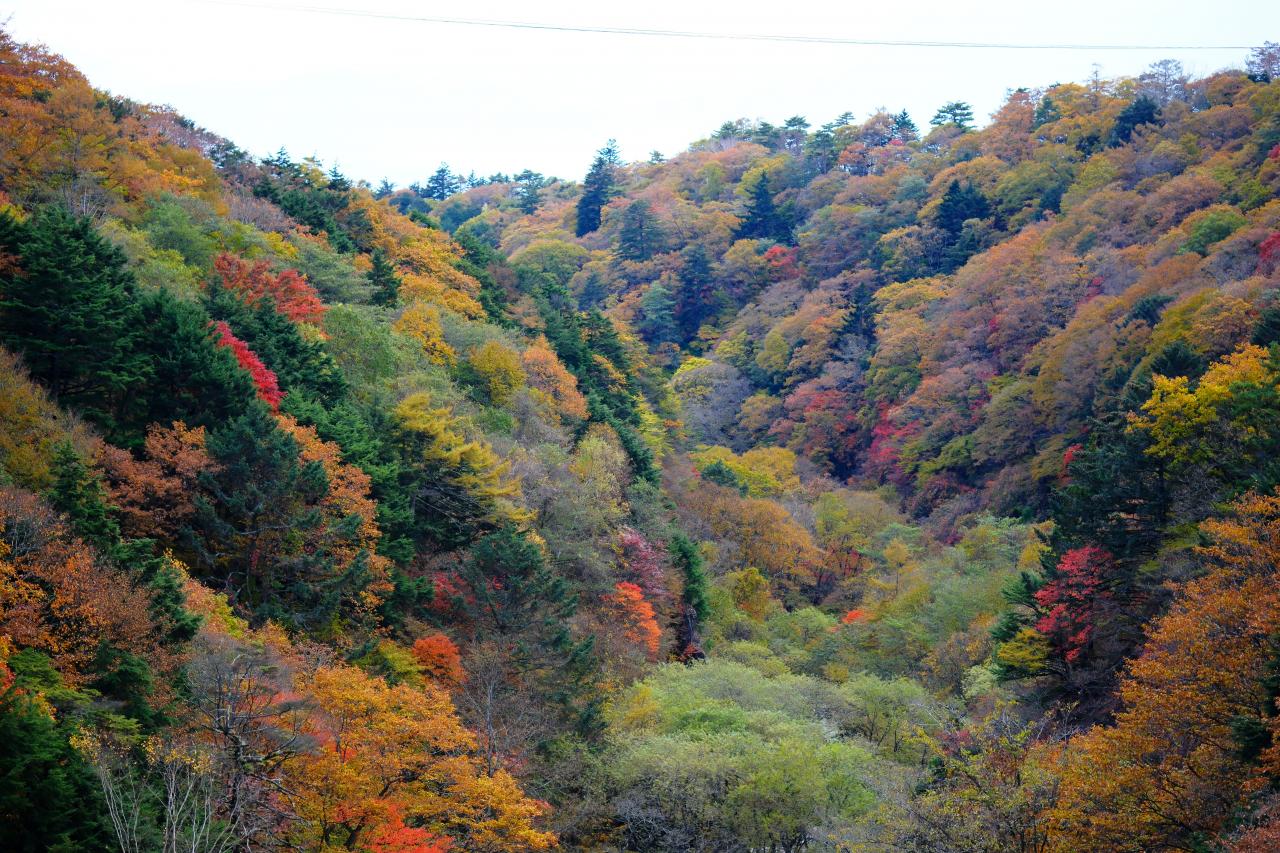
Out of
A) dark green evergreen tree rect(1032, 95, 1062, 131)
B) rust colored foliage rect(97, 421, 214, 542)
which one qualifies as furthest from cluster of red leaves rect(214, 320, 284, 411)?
dark green evergreen tree rect(1032, 95, 1062, 131)

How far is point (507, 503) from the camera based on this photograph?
106ft

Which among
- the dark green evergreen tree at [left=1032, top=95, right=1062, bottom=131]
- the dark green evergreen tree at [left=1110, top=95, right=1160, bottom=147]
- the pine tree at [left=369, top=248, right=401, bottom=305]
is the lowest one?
the pine tree at [left=369, top=248, right=401, bottom=305]

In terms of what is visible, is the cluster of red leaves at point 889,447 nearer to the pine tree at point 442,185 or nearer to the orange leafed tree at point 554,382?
the orange leafed tree at point 554,382

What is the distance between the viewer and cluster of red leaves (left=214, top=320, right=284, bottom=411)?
27891 millimetres

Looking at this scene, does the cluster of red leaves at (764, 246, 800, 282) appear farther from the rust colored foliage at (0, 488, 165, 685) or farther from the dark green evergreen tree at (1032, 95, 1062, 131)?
the rust colored foliage at (0, 488, 165, 685)

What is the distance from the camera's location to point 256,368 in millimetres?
28484

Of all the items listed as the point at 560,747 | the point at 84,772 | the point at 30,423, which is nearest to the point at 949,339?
the point at 560,747

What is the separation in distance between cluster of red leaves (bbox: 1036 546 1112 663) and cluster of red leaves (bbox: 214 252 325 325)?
24869 mm

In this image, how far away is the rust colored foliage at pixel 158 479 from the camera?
22.3m

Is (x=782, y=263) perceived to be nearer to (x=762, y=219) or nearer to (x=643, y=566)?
(x=762, y=219)

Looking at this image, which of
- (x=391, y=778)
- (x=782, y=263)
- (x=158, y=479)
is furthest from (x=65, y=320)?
(x=782, y=263)

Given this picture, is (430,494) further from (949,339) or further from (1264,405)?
(949,339)

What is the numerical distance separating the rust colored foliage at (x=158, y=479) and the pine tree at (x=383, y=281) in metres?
22.8

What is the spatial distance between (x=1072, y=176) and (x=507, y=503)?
2101 inches
